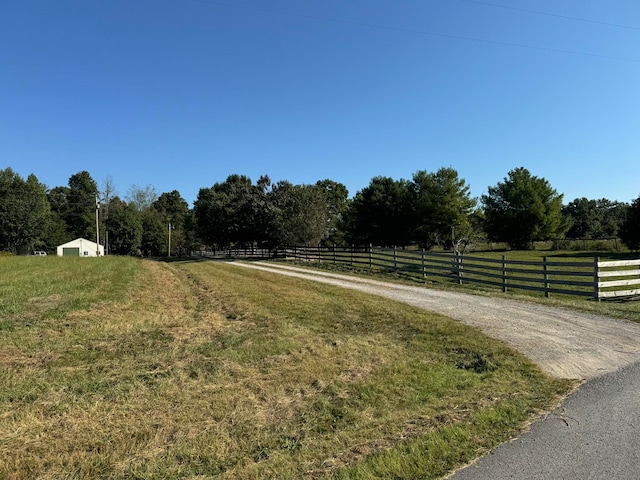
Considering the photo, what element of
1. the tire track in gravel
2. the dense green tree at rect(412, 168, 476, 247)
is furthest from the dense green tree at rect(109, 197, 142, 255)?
the tire track in gravel

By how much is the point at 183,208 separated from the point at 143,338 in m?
115

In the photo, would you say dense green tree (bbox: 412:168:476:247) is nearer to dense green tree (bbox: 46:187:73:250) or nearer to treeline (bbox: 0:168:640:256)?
treeline (bbox: 0:168:640:256)

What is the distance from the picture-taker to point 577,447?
323 cm

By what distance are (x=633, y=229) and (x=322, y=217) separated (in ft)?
97.5

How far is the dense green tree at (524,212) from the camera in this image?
59938 millimetres

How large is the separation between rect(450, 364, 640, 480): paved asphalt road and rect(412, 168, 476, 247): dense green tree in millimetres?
49051

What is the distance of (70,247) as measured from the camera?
6281 centimetres

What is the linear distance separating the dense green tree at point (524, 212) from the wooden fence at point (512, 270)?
1618 inches

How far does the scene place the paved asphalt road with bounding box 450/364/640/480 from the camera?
2.89m

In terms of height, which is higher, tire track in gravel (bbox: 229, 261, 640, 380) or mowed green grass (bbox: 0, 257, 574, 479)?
mowed green grass (bbox: 0, 257, 574, 479)

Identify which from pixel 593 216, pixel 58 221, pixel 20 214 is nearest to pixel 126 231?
pixel 20 214

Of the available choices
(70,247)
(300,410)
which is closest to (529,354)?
(300,410)

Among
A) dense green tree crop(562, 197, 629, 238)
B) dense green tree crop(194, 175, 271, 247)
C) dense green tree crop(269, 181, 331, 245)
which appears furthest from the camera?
dense green tree crop(562, 197, 629, 238)

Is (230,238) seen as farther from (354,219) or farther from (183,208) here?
(183,208)
